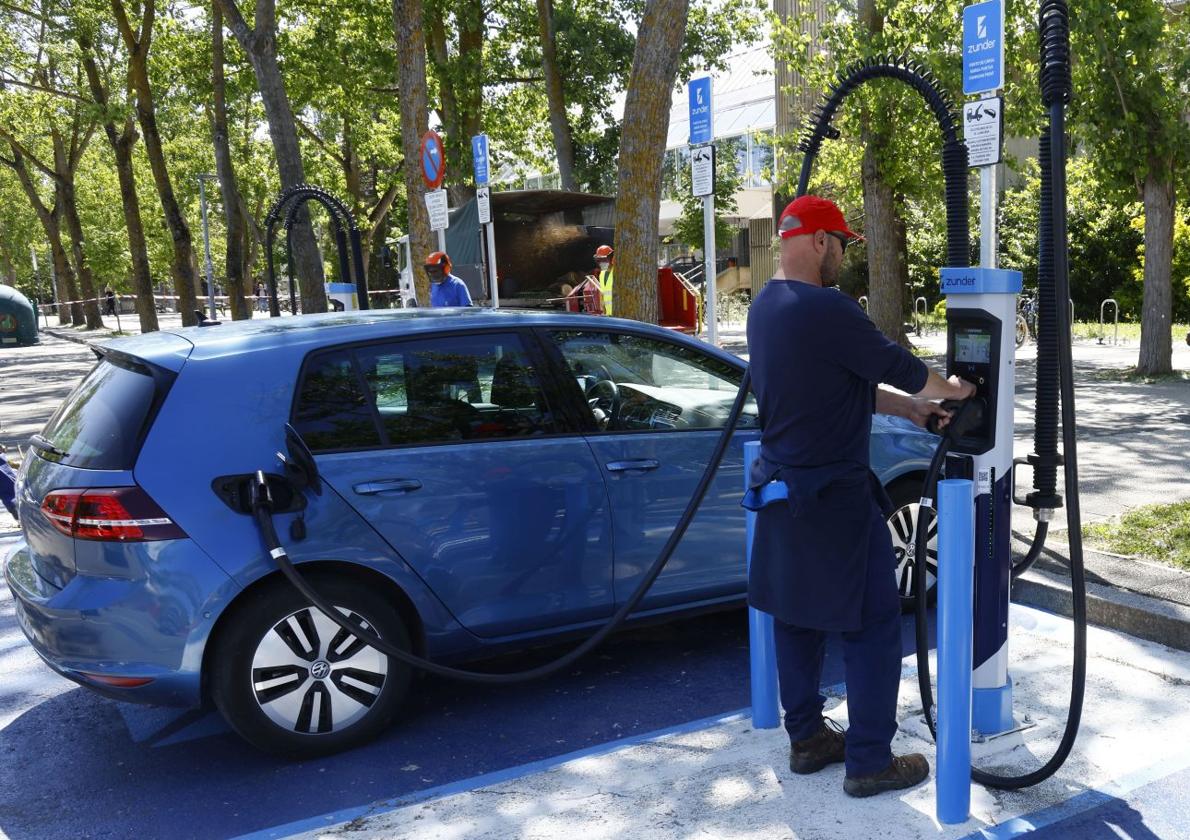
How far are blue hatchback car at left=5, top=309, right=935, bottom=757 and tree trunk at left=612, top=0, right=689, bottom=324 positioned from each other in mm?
4817

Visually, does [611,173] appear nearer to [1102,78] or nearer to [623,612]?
[1102,78]

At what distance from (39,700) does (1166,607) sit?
5017mm

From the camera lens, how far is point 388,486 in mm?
4156

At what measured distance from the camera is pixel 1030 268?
28.0m

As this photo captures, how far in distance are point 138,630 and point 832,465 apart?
2413 millimetres

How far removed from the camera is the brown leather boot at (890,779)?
11.6 feet

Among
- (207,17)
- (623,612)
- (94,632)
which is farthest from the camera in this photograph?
(207,17)

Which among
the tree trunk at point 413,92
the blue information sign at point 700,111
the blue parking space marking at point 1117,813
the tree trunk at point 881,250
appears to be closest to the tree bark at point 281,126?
the tree trunk at point 413,92

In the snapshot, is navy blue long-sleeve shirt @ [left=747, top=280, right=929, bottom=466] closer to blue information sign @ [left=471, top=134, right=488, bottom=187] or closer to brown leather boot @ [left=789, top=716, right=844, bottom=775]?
brown leather boot @ [left=789, top=716, right=844, bottom=775]

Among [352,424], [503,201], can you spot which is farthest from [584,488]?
[503,201]

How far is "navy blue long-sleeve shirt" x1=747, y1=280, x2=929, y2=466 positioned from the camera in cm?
329

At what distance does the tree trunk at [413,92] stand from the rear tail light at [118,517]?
9.15m

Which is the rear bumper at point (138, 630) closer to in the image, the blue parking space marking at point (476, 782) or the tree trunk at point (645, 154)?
the blue parking space marking at point (476, 782)

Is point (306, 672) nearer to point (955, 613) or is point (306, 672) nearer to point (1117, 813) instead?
point (955, 613)
